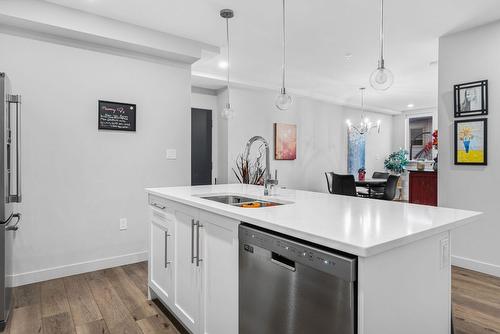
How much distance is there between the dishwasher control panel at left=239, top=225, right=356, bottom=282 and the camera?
1000 millimetres

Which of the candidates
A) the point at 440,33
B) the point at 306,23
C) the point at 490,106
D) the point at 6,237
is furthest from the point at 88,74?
the point at 490,106

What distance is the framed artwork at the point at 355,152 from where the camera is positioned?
25.3ft

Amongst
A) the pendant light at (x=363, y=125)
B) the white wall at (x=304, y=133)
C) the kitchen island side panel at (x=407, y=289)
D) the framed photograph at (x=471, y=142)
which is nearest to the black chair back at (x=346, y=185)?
the white wall at (x=304, y=133)

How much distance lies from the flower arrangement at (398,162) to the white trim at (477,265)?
5534 millimetres

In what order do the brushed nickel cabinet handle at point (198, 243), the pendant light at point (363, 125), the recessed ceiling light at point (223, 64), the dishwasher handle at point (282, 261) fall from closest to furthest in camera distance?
1. the dishwasher handle at point (282, 261)
2. the brushed nickel cabinet handle at point (198, 243)
3. the recessed ceiling light at point (223, 64)
4. the pendant light at point (363, 125)

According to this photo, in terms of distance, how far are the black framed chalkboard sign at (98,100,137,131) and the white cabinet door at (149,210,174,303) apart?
1.32 meters

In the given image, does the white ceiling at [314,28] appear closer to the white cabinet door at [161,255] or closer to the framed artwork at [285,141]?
the framed artwork at [285,141]

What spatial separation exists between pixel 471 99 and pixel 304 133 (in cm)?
368

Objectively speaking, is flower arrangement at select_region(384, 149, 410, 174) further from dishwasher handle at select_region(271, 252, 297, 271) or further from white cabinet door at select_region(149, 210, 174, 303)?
dishwasher handle at select_region(271, 252, 297, 271)

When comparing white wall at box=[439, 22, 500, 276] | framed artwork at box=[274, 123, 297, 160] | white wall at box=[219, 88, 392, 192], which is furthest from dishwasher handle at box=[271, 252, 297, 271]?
framed artwork at box=[274, 123, 297, 160]

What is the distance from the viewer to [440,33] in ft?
10.9

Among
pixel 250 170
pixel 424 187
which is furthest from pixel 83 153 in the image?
pixel 424 187

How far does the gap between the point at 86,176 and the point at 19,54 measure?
123cm

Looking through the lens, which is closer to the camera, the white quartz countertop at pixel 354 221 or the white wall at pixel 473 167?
the white quartz countertop at pixel 354 221
